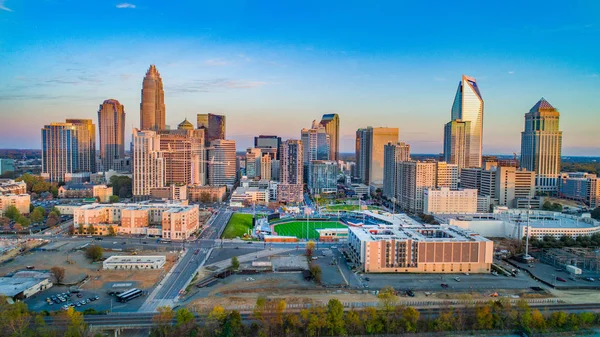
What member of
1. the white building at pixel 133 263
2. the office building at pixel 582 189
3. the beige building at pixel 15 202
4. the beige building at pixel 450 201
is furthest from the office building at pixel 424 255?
the beige building at pixel 15 202

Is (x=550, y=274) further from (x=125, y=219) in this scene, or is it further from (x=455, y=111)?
(x=455, y=111)

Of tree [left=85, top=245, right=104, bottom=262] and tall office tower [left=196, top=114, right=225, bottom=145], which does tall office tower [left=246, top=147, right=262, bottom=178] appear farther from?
tree [left=85, top=245, right=104, bottom=262]

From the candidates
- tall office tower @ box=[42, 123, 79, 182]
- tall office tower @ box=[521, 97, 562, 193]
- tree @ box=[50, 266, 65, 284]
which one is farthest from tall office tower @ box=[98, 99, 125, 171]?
tall office tower @ box=[521, 97, 562, 193]

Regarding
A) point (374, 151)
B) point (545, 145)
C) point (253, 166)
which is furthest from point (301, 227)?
point (545, 145)

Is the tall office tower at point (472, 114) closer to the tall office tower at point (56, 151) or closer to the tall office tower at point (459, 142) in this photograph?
the tall office tower at point (459, 142)

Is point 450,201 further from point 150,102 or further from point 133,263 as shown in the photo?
point 150,102
